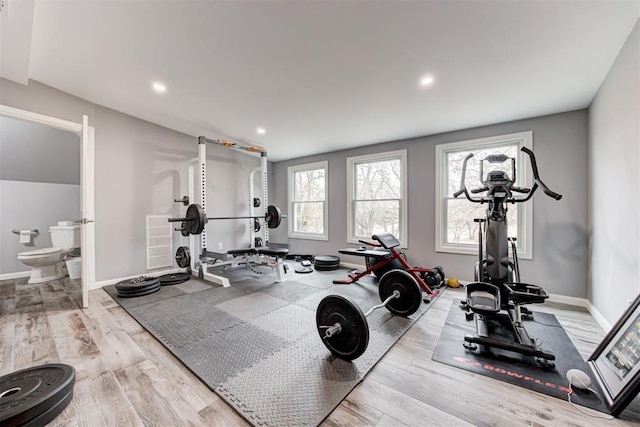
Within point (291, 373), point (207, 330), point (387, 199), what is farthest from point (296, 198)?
point (291, 373)

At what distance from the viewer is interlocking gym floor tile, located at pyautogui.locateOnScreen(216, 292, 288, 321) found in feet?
8.31

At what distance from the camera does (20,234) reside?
3852 mm

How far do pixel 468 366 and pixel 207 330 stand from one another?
7.01 ft

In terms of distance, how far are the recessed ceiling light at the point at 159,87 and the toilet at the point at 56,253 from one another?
283 cm

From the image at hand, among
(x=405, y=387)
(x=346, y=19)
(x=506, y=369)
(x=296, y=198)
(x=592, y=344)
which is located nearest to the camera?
(x=405, y=387)

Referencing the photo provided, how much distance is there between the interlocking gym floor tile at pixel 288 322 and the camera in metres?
2.12

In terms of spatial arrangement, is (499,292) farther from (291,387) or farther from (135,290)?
(135,290)

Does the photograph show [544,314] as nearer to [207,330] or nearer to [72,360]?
[207,330]

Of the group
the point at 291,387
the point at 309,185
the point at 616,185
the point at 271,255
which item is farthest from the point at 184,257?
the point at 616,185

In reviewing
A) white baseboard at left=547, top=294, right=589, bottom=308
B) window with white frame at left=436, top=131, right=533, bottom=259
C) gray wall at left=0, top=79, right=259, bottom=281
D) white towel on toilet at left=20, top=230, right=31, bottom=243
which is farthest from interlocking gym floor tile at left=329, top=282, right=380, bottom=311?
white towel on toilet at left=20, top=230, right=31, bottom=243

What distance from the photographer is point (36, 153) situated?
148 inches

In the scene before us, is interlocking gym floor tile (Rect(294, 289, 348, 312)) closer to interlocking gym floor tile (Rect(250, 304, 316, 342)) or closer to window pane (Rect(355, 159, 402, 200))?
interlocking gym floor tile (Rect(250, 304, 316, 342))

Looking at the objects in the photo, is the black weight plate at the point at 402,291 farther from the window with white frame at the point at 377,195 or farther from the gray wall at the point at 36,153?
the gray wall at the point at 36,153

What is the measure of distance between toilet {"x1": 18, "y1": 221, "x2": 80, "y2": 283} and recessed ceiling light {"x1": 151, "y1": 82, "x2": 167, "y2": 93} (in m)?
2.83
